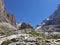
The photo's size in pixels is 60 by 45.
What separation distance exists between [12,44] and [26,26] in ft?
272

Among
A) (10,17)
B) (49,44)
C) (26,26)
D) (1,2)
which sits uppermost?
(1,2)

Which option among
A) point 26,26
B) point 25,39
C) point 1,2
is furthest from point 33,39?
point 1,2

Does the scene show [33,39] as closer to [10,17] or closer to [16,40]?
[16,40]

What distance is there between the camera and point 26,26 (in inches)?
4931

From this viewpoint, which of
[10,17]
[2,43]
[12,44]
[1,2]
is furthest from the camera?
[10,17]

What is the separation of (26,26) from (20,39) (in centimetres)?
7755

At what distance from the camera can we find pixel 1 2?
460 feet

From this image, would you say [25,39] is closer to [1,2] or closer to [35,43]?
[35,43]

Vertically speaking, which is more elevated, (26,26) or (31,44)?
(26,26)

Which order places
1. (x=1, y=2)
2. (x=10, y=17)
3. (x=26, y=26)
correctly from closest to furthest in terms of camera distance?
(x=26, y=26), (x=1, y=2), (x=10, y=17)

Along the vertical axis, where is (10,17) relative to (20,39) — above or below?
above

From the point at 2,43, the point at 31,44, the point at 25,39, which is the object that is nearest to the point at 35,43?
the point at 31,44

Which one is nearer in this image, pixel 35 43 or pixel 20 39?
pixel 35 43

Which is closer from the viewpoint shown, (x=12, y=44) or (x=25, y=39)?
(x=12, y=44)
